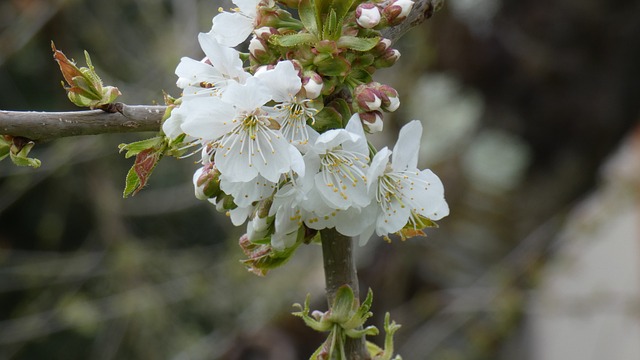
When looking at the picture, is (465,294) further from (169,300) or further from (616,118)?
(169,300)

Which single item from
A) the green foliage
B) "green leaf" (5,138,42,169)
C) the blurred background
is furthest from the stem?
the blurred background

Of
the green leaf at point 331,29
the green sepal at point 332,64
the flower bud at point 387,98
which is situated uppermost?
the green leaf at point 331,29

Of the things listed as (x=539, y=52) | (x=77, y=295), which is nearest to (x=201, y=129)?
(x=539, y=52)

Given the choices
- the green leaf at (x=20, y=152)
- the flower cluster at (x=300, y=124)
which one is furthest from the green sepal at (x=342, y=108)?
the green leaf at (x=20, y=152)

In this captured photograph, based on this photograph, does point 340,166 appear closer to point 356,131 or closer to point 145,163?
point 356,131

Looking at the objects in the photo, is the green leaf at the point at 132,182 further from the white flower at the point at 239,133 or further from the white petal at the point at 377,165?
the white petal at the point at 377,165
